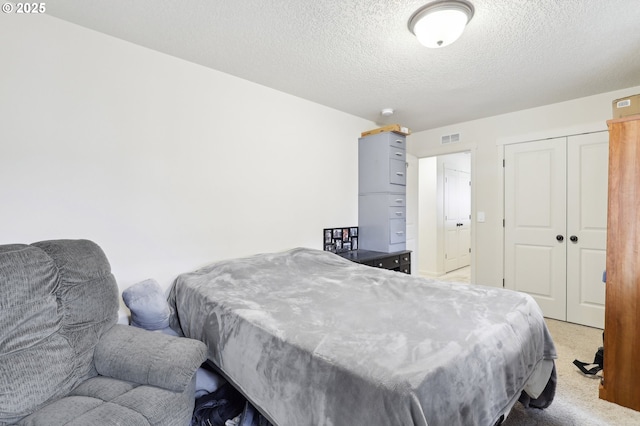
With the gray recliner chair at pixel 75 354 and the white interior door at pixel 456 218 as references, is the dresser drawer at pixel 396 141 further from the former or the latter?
the gray recliner chair at pixel 75 354

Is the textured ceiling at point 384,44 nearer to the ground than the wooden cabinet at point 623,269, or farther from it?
farther from it

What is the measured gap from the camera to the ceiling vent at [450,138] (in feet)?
13.2

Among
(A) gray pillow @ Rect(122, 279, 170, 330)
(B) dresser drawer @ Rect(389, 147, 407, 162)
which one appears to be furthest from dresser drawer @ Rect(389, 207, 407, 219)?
(A) gray pillow @ Rect(122, 279, 170, 330)

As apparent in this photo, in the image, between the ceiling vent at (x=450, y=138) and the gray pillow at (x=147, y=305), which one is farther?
the ceiling vent at (x=450, y=138)

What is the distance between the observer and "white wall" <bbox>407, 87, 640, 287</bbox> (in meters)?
3.31

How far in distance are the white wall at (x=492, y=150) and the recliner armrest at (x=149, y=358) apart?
365 cm

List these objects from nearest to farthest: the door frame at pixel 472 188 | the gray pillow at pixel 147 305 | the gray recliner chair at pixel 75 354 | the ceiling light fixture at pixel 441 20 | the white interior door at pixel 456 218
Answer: the gray recliner chair at pixel 75 354
the ceiling light fixture at pixel 441 20
the gray pillow at pixel 147 305
the door frame at pixel 472 188
the white interior door at pixel 456 218

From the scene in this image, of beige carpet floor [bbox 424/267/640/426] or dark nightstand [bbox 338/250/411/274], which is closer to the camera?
beige carpet floor [bbox 424/267/640/426]

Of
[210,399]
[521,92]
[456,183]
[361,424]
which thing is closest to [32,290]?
[210,399]

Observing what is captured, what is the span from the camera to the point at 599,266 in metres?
3.08

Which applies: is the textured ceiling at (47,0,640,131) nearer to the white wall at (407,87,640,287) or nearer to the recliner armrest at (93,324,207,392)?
the white wall at (407,87,640,287)

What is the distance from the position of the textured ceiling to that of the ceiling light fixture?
0.06m

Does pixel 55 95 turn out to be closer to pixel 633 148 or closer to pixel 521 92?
pixel 633 148

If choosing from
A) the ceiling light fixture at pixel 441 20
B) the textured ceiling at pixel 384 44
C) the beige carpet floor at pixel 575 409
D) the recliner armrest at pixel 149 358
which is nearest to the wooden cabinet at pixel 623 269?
the beige carpet floor at pixel 575 409
